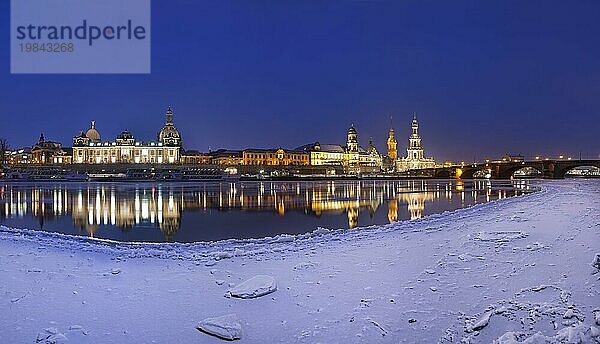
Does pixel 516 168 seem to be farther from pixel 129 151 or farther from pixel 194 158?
pixel 129 151

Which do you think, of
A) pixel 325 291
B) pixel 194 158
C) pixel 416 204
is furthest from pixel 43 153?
pixel 325 291

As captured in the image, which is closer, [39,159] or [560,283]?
[560,283]

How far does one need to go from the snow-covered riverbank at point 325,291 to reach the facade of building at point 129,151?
159003mm

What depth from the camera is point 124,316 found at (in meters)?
6.13

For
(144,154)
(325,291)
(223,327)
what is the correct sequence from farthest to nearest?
(144,154)
(325,291)
(223,327)

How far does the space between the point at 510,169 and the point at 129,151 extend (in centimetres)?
12060

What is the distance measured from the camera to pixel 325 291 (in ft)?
22.9

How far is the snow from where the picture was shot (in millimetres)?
5574

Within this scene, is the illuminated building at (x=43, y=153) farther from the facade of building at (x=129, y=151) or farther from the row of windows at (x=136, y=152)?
the row of windows at (x=136, y=152)

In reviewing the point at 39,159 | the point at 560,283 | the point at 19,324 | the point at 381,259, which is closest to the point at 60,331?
the point at 19,324

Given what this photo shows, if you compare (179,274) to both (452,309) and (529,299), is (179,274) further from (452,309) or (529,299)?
(529,299)

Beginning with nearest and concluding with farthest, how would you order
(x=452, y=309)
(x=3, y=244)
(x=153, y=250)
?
(x=452, y=309)
(x=3, y=244)
(x=153, y=250)

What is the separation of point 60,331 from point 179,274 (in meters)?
2.66

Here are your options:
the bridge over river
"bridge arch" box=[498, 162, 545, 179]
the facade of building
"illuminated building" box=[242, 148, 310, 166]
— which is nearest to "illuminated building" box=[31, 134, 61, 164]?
the facade of building
